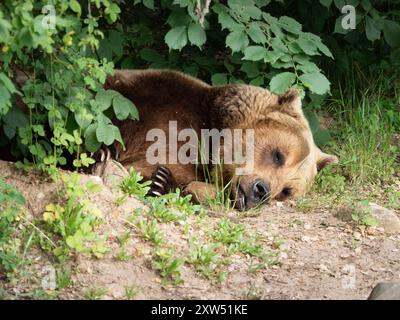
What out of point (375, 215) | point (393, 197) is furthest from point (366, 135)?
point (375, 215)

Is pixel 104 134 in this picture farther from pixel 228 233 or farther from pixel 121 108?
pixel 228 233

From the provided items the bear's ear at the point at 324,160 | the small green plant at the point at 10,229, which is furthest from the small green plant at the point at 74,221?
the bear's ear at the point at 324,160

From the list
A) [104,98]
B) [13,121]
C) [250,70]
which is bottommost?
[13,121]

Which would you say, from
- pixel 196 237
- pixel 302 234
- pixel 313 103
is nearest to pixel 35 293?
pixel 196 237

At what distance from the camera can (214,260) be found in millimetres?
4633

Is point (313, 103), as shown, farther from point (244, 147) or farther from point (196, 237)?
point (196, 237)

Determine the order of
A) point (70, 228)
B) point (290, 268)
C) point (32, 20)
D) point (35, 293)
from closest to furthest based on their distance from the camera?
point (32, 20), point (35, 293), point (70, 228), point (290, 268)

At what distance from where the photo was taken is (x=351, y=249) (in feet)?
17.2

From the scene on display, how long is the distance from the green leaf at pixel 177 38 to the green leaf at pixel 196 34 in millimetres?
54

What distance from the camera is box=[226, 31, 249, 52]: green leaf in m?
5.85

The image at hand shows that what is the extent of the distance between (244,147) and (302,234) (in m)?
1.01

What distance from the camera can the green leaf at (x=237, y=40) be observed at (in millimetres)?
5852

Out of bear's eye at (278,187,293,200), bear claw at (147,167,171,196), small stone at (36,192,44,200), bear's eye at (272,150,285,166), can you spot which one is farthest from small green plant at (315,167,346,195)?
small stone at (36,192,44,200)

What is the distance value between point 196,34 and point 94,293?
8.56 ft
